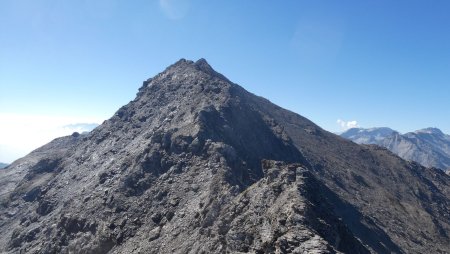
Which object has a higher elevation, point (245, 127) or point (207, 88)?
point (207, 88)

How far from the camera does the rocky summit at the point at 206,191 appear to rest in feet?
92.3

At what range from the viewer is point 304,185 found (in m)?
28.9

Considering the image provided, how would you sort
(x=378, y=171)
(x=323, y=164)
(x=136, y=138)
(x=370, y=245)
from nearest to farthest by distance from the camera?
1. (x=370, y=245)
2. (x=136, y=138)
3. (x=323, y=164)
4. (x=378, y=171)

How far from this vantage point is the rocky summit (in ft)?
92.3

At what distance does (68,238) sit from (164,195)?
11753mm

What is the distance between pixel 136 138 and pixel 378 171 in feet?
189

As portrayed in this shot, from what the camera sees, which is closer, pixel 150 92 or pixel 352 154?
pixel 150 92

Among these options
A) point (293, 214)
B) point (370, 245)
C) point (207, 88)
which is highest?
point (207, 88)

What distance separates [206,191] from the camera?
3891cm

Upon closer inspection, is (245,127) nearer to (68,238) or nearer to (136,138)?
(136,138)

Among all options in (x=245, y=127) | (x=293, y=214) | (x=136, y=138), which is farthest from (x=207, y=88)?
(x=293, y=214)

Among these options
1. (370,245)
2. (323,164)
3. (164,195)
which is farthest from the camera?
(323,164)

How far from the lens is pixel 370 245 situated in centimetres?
5041

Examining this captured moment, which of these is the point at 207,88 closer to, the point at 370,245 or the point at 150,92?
the point at 150,92
